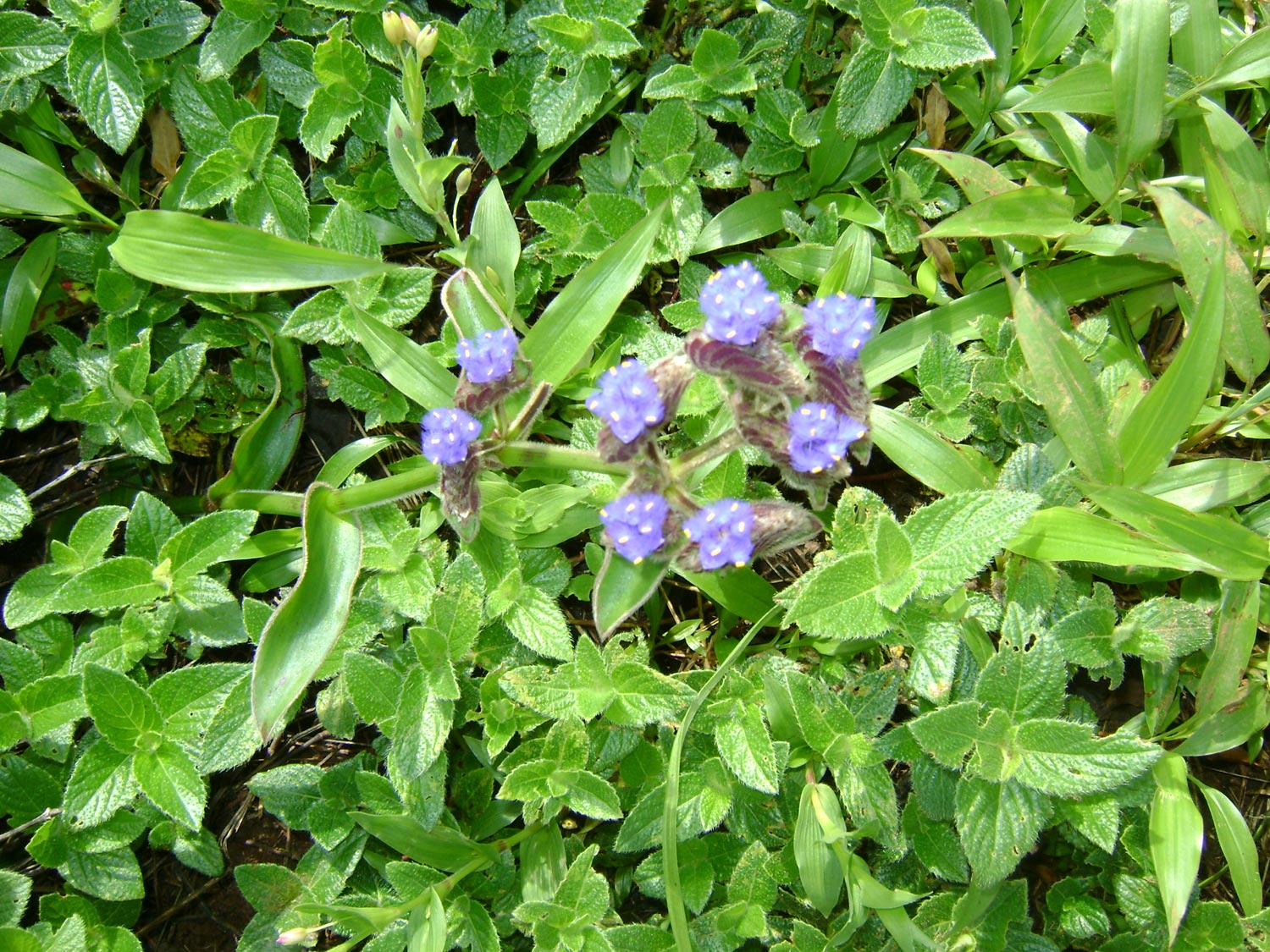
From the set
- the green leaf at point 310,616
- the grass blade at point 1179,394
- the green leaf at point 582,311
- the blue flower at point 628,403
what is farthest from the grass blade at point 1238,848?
the green leaf at point 310,616

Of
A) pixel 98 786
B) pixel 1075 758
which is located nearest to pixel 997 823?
pixel 1075 758

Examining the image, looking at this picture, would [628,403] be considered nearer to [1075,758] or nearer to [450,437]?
[450,437]

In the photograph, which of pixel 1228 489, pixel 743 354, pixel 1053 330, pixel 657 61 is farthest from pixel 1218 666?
pixel 657 61

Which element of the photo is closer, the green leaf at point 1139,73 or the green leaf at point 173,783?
the green leaf at point 173,783

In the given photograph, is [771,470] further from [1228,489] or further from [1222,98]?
[1222,98]

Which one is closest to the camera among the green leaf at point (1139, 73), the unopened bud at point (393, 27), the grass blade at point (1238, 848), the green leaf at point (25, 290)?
the unopened bud at point (393, 27)

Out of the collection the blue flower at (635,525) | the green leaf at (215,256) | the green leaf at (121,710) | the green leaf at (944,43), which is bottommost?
the green leaf at (121,710)

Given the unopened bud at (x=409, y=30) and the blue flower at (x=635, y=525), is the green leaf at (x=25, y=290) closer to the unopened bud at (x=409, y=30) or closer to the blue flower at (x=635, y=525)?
the unopened bud at (x=409, y=30)
